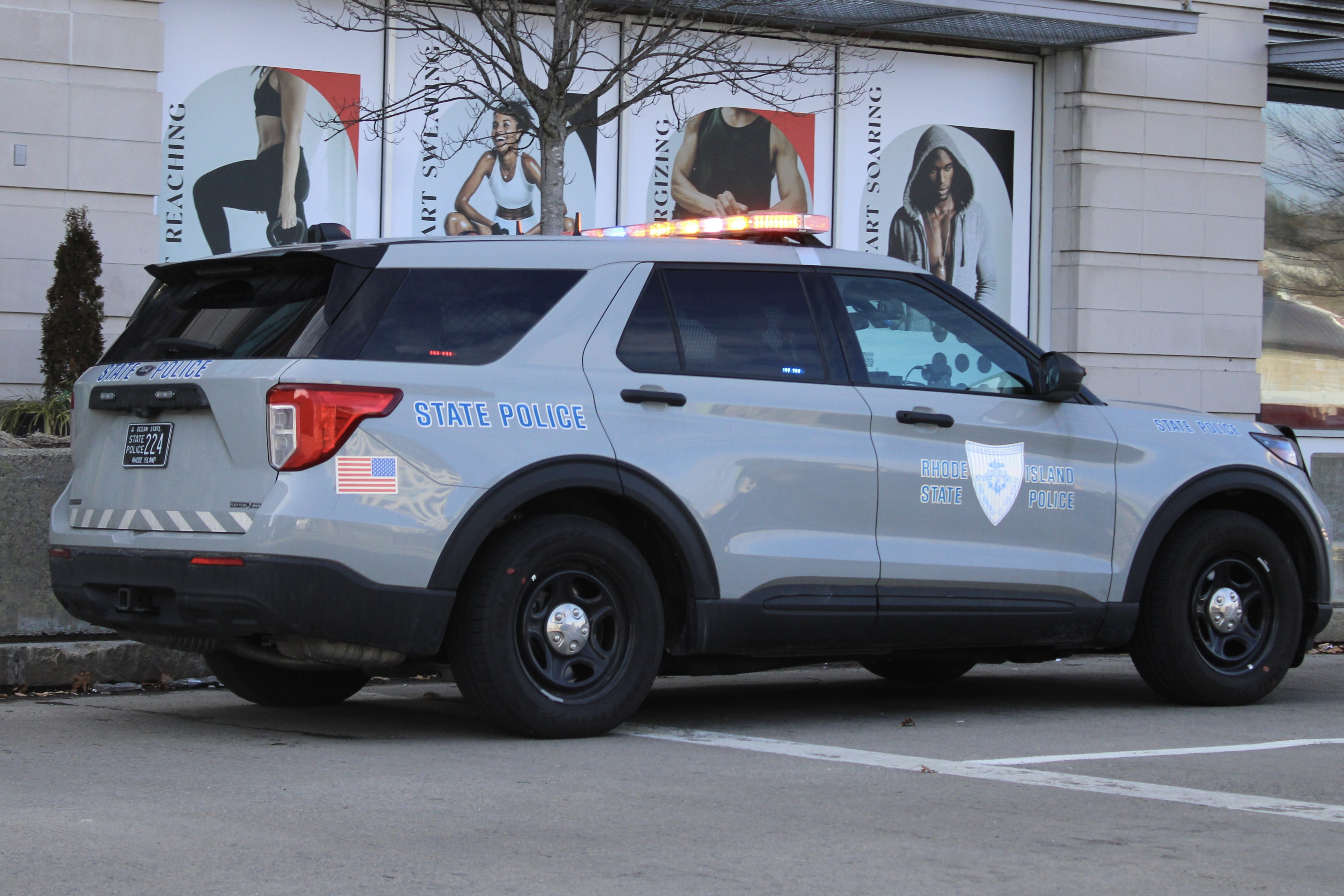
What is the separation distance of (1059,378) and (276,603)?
336 cm

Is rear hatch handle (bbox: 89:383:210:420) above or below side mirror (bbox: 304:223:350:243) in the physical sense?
below

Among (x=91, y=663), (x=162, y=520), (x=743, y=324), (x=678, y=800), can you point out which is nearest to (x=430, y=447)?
(x=162, y=520)

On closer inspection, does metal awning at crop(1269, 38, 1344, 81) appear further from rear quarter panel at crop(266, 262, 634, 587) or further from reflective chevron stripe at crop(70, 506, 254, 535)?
reflective chevron stripe at crop(70, 506, 254, 535)

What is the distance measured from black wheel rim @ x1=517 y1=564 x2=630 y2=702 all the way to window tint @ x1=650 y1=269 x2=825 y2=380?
917mm

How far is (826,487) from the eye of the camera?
6.66m

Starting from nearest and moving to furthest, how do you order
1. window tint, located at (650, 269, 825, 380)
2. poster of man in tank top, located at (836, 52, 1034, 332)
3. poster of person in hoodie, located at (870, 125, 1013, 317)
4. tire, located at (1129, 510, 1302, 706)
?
window tint, located at (650, 269, 825, 380), tire, located at (1129, 510, 1302, 706), poster of man in tank top, located at (836, 52, 1034, 332), poster of person in hoodie, located at (870, 125, 1013, 317)

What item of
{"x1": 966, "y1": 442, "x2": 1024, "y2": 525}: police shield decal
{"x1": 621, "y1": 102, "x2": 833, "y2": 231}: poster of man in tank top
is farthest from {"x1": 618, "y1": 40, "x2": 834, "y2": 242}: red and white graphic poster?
{"x1": 966, "y1": 442, "x2": 1024, "y2": 525}: police shield decal

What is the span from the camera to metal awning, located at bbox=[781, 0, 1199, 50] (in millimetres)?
15320

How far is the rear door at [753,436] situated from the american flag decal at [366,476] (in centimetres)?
84

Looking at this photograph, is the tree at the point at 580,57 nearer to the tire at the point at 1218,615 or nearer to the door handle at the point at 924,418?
the door handle at the point at 924,418

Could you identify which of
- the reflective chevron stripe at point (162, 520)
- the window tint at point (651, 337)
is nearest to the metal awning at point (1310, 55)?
the window tint at point (651, 337)

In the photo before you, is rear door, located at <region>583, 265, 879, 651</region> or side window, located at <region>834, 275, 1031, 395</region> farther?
side window, located at <region>834, 275, 1031, 395</region>

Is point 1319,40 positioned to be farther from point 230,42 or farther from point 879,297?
point 879,297

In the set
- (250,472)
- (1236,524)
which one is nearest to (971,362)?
(1236,524)
